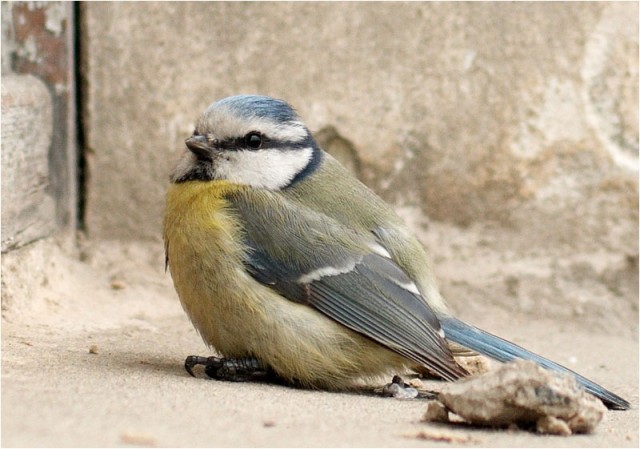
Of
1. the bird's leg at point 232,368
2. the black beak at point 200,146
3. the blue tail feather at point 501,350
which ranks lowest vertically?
the bird's leg at point 232,368

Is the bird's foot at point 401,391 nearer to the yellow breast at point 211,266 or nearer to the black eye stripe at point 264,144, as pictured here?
the yellow breast at point 211,266

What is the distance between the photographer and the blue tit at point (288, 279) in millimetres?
3678

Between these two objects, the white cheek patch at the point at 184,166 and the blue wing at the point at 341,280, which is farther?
the white cheek patch at the point at 184,166

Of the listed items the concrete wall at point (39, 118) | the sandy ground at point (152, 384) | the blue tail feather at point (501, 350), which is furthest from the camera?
the concrete wall at point (39, 118)

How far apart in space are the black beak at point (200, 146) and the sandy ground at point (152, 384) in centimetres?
81

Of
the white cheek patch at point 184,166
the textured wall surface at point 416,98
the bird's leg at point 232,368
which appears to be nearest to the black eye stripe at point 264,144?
the white cheek patch at point 184,166

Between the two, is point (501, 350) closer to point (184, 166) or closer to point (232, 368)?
point (232, 368)

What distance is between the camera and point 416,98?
5242 millimetres

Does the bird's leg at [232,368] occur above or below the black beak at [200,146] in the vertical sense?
below

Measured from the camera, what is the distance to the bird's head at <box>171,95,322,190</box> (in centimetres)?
389

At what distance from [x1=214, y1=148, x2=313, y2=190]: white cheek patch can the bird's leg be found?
67cm

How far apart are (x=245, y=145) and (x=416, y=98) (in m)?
1.56

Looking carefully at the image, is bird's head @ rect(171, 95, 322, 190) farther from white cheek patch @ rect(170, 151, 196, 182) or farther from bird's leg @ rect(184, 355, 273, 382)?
bird's leg @ rect(184, 355, 273, 382)

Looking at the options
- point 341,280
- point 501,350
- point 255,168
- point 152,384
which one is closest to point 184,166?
point 255,168
